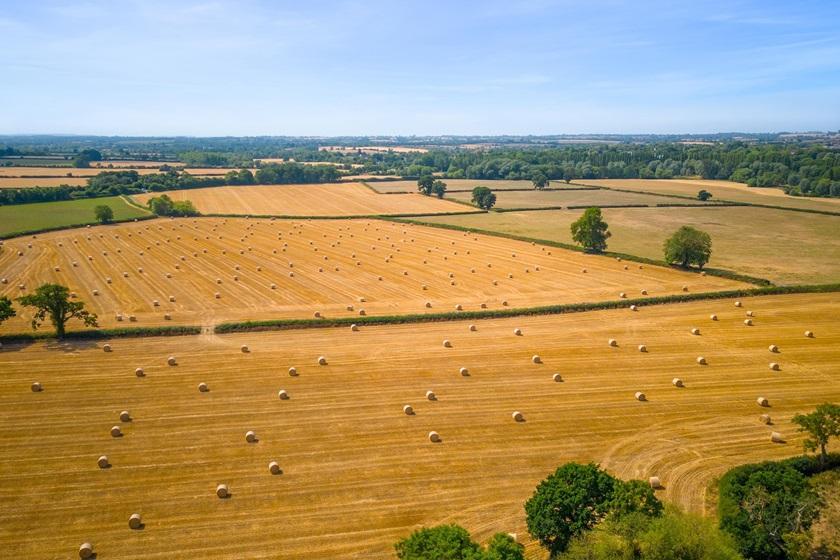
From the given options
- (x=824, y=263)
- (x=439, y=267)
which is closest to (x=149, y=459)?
(x=439, y=267)

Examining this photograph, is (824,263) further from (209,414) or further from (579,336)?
(209,414)

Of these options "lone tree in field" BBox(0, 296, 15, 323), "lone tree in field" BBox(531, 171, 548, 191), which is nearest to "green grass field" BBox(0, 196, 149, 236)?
"lone tree in field" BBox(0, 296, 15, 323)

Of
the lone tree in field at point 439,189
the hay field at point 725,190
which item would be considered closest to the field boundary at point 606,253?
the lone tree in field at point 439,189

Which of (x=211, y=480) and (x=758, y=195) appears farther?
(x=758, y=195)

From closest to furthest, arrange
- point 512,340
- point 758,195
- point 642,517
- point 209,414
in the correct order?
point 642,517, point 209,414, point 512,340, point 758,195

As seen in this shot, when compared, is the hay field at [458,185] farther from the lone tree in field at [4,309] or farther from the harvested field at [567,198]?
the lone tree in field at [4,309]
